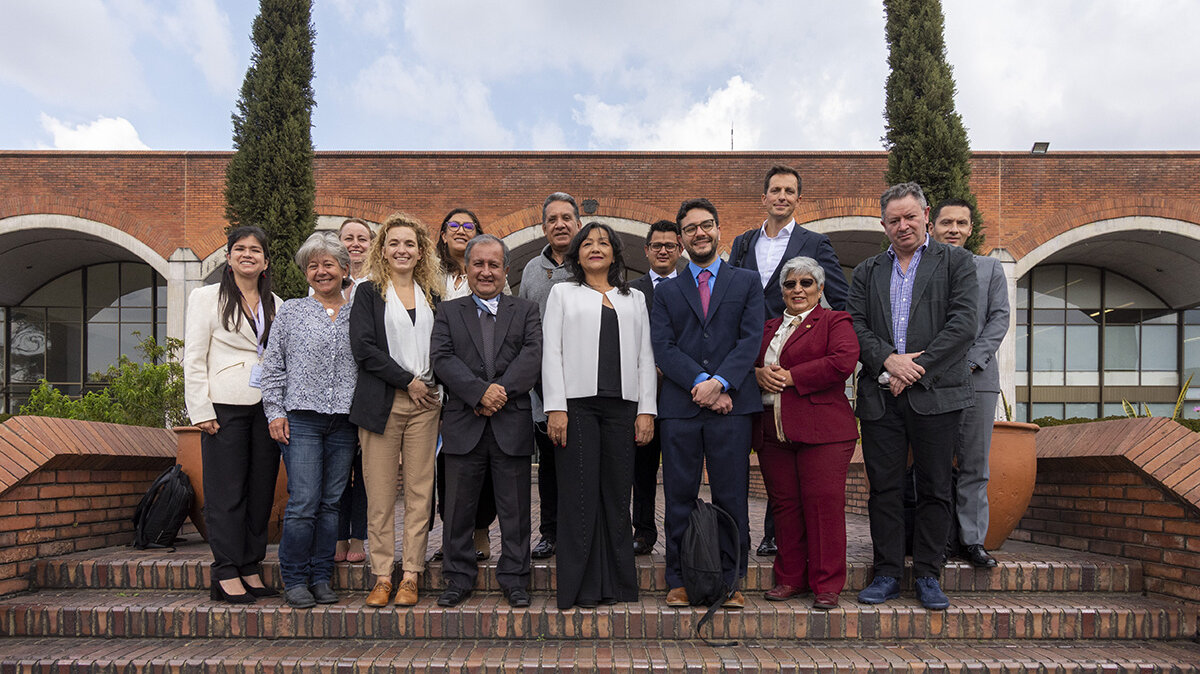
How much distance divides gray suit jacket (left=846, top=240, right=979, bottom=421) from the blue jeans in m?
2.73

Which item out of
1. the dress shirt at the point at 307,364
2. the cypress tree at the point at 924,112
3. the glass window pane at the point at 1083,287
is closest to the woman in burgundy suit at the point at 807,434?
the dress shirt at the point at 307,364

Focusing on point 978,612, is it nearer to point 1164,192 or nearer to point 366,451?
point 366,451

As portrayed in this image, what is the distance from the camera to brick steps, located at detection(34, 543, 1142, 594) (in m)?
4.04

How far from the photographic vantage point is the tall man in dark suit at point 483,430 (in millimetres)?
3781

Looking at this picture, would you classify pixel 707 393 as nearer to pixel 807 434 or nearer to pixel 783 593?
pixel 807 434

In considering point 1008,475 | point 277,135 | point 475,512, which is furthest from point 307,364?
point 277,135

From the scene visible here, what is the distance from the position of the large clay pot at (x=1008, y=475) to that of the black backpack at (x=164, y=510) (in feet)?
15.9

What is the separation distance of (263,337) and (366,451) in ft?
2.90

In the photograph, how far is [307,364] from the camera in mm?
3871

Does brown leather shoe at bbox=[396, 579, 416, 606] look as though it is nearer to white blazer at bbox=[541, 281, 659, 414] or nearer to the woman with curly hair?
the woman with curly hair

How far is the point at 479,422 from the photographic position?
3807 mm

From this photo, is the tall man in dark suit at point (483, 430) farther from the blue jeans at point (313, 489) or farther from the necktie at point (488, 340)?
the blue jeans at point (313, 489)

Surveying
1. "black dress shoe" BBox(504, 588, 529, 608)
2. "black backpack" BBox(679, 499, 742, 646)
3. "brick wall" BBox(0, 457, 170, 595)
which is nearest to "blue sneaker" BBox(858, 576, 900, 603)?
"black backpack" BBox(679, 499, 742, 646)

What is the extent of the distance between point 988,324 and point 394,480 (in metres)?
3.38
